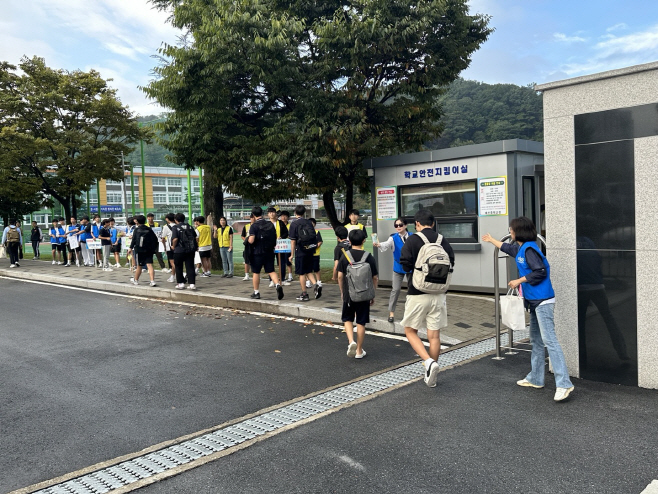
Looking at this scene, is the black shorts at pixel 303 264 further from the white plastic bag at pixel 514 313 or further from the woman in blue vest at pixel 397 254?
the white plastic bag at pixel 514 313

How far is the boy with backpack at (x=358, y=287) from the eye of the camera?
6.23 meters

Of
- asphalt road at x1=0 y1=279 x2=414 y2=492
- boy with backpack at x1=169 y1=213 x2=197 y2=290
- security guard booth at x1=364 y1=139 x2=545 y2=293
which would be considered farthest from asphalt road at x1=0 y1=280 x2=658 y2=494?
Result: boy with backpack at x1=169 y1=213 x2=197 y2=290

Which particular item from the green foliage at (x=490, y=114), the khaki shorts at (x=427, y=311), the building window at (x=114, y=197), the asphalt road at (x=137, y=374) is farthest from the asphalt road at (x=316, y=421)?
the building window at (x=114, y=197)

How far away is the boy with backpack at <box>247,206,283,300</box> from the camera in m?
10.0

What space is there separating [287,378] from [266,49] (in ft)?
26.4

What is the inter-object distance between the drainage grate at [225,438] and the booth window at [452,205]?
5.01m

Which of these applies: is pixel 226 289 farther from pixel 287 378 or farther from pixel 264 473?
pixel 264 473

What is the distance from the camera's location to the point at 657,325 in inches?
194

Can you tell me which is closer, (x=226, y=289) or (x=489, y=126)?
(x=226, y=289)

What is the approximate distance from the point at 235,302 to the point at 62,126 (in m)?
17.6

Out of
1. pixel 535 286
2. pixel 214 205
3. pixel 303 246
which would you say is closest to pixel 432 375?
pixel 535 286

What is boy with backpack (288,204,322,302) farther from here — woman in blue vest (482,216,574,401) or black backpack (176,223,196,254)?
woman in blue vest (482,216,574,401)

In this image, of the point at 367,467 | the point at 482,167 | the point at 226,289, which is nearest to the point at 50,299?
the point at 226,289

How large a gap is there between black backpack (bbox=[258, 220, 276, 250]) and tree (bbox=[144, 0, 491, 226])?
2.05m
